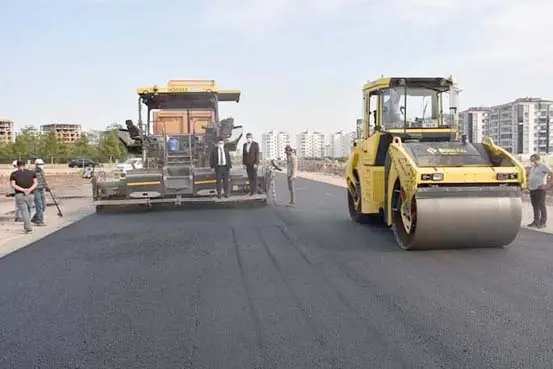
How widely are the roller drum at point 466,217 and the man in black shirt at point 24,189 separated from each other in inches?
339

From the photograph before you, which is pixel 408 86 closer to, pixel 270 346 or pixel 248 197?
pixel 248 197

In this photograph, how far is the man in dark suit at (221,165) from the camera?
16.3 meters

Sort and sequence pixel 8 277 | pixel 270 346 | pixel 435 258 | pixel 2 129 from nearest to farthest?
pixel 270 346 → pixel 8 277 → pixel 435 258 → pixel 2 129

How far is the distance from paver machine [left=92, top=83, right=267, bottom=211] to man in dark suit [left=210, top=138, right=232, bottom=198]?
0.72 feet

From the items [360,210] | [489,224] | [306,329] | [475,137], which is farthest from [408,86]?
[306,329]

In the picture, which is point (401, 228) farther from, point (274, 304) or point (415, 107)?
point (274, 304)

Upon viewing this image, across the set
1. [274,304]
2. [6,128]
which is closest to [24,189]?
[274,304]

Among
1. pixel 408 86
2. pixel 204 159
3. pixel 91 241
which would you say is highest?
pixel 408 86

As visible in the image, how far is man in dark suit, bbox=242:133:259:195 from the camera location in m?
16.9

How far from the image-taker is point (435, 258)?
349 inches

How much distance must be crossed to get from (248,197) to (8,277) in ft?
30.1

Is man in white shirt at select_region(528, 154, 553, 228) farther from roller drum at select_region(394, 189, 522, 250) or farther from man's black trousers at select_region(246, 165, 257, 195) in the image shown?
man's black trousers at select_region(246, 165, 257, 195)

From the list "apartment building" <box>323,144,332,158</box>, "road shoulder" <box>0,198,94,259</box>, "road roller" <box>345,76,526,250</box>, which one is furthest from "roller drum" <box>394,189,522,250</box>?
"apartment building" <box>323,144,332,158</box>

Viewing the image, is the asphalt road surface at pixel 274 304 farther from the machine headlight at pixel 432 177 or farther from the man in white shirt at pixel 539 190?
the man in white shirt at pixel 539 190
